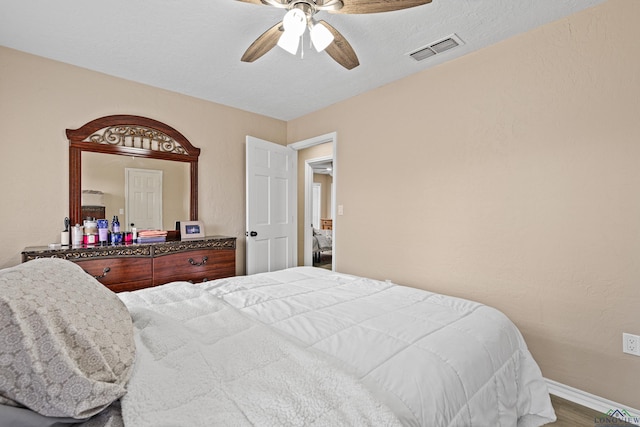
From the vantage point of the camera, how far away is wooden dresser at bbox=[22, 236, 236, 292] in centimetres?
235

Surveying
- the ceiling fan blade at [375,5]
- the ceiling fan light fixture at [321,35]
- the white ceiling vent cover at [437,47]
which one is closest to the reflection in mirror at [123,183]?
the ceiling fan light fixture at [321,35]

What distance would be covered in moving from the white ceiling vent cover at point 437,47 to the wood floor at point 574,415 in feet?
8.71

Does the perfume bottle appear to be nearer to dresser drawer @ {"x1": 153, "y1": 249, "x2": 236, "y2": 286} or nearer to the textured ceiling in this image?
dresser drawer @ {"x1": 153, "y1": 249, "x2": 236, "y2": 286}

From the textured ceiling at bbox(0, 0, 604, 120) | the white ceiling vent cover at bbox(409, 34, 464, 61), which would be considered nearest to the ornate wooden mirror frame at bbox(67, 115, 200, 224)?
the textured ceiling at bbox(0, 0, 604, 120)

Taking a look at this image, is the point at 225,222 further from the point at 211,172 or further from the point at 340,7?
the point at 340,7

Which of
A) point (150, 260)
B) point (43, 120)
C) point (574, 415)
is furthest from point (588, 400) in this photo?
point (43, 120)

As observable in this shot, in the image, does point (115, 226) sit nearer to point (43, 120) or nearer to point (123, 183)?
point (123, 183)

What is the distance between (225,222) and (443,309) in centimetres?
282

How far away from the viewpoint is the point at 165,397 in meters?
0.79

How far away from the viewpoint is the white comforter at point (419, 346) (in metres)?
0.94

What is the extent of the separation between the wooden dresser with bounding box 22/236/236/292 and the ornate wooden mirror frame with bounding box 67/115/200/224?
51 cm

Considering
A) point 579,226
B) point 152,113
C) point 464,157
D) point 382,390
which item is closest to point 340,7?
point 464,157

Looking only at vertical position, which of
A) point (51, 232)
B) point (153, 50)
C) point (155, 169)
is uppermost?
point (153, 50)

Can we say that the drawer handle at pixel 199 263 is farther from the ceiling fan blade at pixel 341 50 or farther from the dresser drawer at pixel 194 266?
the ceiling fan blade at pixel 341 50
